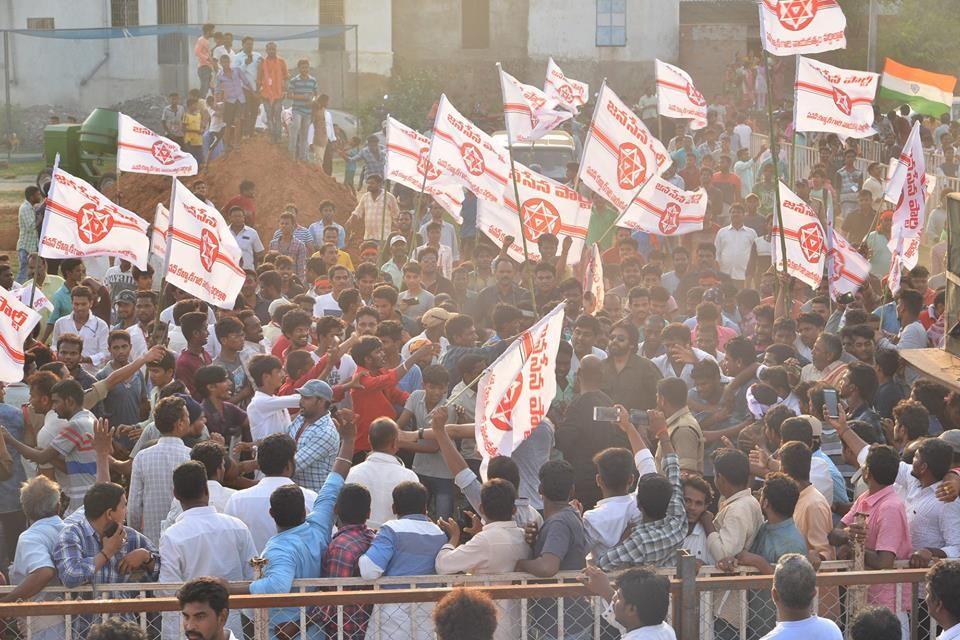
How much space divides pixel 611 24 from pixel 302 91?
16830mm

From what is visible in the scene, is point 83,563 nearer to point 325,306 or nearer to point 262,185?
point 325,306

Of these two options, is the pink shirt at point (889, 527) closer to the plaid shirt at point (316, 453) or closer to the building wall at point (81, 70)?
the plaid shirt at point (316, 453)

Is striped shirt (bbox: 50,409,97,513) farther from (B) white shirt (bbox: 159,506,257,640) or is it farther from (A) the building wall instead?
(A) the building wall

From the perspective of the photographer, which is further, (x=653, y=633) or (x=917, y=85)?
(x=917, y=85)

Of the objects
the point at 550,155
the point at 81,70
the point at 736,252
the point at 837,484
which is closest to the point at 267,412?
the point at 837,484

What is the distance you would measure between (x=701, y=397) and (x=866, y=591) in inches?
126

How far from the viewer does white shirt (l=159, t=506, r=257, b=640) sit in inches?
275

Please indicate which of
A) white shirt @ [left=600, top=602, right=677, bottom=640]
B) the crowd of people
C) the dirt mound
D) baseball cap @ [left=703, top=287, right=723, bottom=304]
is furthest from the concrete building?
white shirt @ [left=600, top=602, right=677, bottom=640]

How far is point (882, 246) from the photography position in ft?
55.0

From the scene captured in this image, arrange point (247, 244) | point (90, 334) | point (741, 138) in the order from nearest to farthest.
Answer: point (90, 334) → point (247, 244) → point (741, 138)

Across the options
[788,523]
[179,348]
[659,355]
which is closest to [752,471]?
[788,523]

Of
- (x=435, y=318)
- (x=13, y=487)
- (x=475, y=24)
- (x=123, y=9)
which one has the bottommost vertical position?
(x=13, y=487)

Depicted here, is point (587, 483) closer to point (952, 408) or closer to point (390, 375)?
point (390, 375)

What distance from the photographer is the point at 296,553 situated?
6.98 metres
